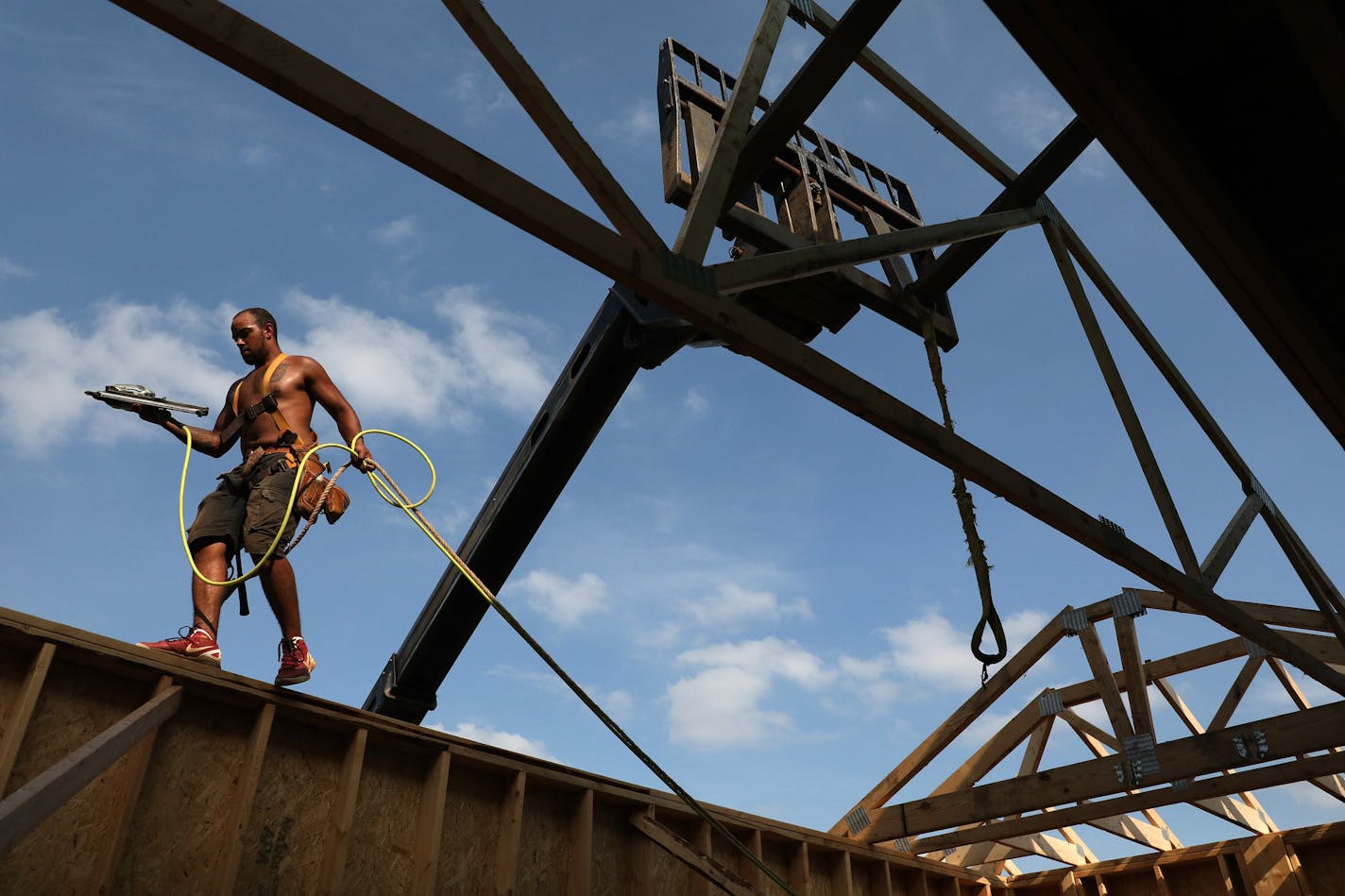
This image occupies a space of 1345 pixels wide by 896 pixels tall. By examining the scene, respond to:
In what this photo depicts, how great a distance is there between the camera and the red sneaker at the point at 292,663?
4.42 metres

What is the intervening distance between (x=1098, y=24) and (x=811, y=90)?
79.7 inches

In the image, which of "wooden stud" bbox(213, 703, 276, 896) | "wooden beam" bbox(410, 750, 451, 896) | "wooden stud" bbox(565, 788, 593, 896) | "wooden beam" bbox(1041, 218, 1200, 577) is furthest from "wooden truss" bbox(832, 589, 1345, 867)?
"wooden stud" bbox(213, 703, 276, 896)

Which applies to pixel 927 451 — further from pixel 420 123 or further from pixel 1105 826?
pixel 1105 826

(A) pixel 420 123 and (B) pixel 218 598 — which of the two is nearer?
(A) pixel 420 123

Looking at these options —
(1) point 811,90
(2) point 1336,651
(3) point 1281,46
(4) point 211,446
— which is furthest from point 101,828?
(2) point 1336,651

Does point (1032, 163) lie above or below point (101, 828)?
above

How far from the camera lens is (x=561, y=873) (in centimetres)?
560

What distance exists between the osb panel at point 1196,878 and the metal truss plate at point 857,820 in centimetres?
340

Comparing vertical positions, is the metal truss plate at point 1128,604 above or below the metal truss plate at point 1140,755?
above

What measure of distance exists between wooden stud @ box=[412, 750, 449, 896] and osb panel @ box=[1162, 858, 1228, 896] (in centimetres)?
764

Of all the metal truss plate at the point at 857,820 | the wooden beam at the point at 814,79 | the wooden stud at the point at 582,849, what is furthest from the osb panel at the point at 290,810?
the metal truss plate at the point at 857,820

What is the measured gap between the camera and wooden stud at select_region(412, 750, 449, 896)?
16.0ft

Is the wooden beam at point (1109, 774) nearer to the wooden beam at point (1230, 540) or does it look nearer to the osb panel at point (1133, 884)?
the wooden beam at point (1230, 540)

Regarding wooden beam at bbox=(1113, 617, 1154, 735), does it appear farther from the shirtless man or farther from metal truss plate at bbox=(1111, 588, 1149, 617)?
the shirtless man
